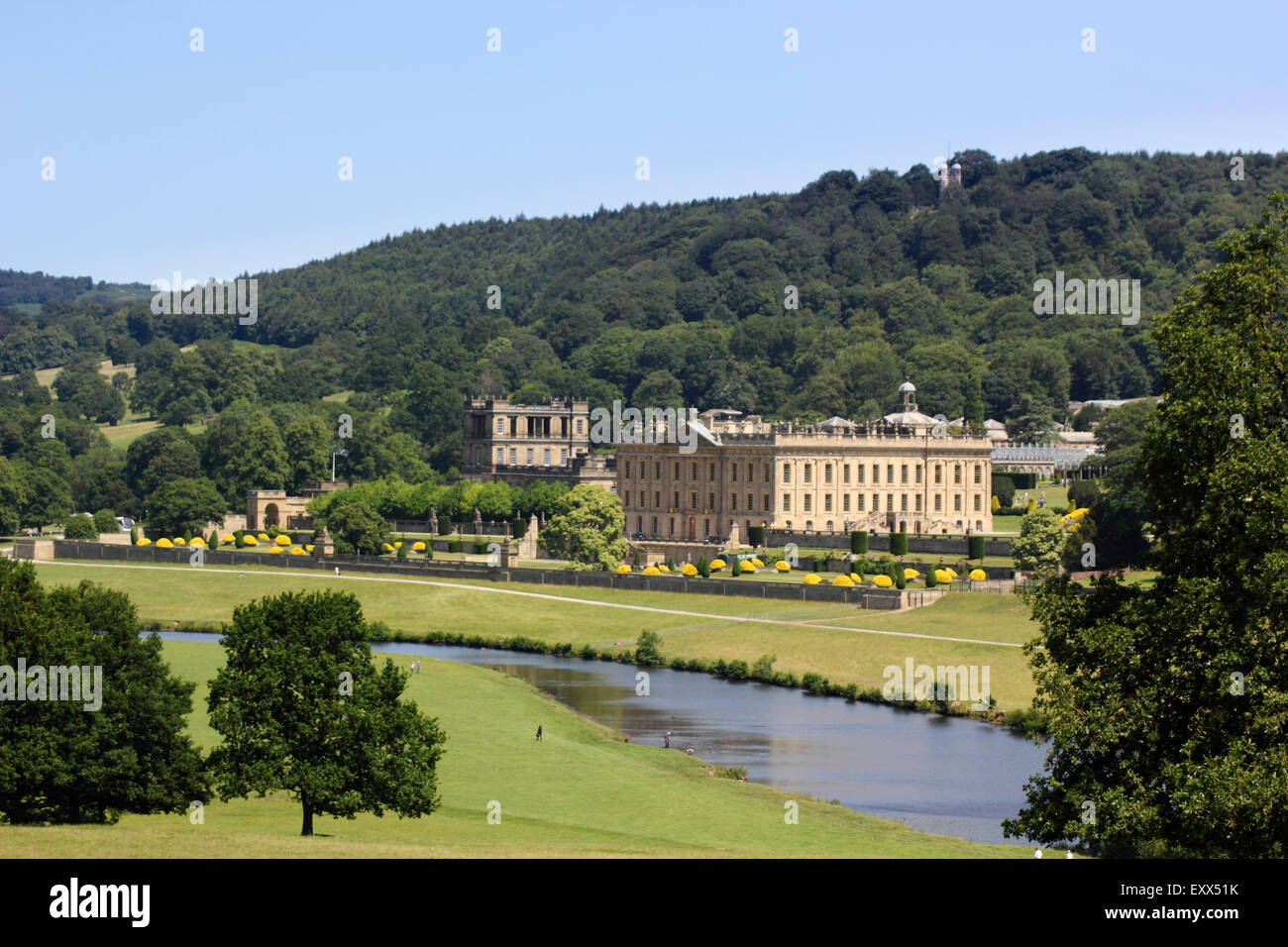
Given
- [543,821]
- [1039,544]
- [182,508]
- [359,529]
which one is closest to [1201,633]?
[543,821]

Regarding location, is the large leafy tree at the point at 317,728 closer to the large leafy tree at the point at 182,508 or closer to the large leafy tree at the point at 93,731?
the large leafy tree at the point at 93,731

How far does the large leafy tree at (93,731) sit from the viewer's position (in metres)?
36.8

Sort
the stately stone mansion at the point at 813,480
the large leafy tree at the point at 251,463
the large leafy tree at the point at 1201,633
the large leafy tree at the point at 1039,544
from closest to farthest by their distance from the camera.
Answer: the large leafy tree at the point at 1201,633 < the large leafy tree at the point at 1039,544 < the stately stone mansion at the point at 813,480 < the large leafy tree at the point at 251,463

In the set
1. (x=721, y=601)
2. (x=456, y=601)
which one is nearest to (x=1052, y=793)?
(x=721, y=601)

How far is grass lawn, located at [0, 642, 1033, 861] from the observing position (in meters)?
29.2

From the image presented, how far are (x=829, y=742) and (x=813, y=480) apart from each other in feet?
216

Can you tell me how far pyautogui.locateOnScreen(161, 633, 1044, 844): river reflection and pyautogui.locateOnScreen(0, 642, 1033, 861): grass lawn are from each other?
1.70m

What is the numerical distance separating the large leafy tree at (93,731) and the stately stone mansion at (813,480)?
77.7 metres

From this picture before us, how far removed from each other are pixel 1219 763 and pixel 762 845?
12.6 m

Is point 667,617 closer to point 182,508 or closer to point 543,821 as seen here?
point 543,821

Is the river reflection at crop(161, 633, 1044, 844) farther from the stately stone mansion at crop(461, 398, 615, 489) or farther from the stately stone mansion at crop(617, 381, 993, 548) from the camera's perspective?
the stately stone mansion at crop(461, 398, 615, 489)

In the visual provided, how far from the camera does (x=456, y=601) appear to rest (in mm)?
92125

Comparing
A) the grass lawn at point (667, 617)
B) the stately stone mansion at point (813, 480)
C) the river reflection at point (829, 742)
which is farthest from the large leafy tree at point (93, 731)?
the stately stone mansion at point (813, 480)

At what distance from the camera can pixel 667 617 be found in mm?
84875
